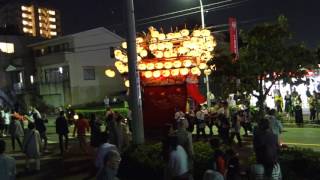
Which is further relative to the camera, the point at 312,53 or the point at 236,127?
the point at 236,127

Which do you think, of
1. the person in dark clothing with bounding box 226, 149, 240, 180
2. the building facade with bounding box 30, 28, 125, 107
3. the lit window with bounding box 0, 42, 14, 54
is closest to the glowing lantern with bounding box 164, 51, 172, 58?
the person in dark clothing with bounding box 226, 149, 240, 180

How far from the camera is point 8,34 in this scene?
188ft

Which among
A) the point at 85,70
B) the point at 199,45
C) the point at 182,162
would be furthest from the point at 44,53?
the point at 182,162

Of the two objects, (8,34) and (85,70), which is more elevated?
(8,34)

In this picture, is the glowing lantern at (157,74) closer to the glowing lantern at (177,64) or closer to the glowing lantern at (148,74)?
the glowing lantern at (148,74)

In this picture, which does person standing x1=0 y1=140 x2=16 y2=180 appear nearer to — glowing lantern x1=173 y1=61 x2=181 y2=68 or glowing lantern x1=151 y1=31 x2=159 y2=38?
glowing lantern x1=173 y1=61 x2=181 y2=68

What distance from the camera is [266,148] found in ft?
33.6

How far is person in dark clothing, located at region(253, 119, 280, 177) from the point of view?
10.1m

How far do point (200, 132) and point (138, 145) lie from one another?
26.6ft

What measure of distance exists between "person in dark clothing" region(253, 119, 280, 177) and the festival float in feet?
43.7

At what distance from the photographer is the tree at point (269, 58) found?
1486 centimetres

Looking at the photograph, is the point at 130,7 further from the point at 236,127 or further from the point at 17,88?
the point at 17,88

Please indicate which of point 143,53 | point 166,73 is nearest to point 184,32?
point 166,73

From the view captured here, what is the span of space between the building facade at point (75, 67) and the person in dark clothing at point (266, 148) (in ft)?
134
